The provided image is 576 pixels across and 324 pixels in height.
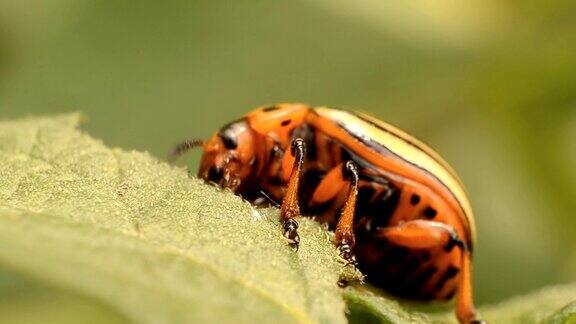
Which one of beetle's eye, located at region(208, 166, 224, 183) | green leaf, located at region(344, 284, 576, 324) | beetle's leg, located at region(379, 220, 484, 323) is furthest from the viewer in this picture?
beetle's eye, located at region(208, 166, 224, 183)

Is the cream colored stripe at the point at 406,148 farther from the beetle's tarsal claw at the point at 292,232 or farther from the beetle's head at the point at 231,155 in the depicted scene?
the beetle's tarsal claw at the point at 292,232

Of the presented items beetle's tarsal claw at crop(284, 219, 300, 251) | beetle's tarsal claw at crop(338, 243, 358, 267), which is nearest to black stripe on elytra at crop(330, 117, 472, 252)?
beetle's tarsal claw at crop(338, 243, 358, 267)

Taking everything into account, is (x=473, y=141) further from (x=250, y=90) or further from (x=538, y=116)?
(x=250, y=90)

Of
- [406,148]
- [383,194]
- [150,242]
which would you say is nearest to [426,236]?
[383,194]

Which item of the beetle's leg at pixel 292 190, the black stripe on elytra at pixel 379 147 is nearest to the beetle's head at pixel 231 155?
the beetle's leg at pixel 292 190

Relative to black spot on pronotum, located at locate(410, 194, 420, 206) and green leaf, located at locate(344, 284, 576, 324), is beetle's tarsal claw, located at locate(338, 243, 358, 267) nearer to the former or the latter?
green leaf, located at locate(344, 284, 576, 324)
